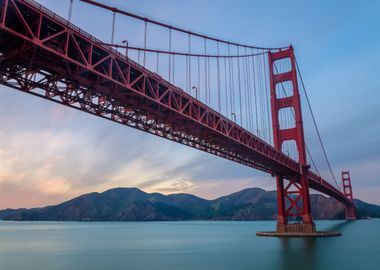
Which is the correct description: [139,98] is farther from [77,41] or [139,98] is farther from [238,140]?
[238,140]

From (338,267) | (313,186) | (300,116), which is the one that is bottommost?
(338,267)

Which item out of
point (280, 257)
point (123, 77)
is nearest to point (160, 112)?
point (123, 77)

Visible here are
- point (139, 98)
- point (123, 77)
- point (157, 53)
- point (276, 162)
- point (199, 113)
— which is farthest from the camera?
point (276, 162)

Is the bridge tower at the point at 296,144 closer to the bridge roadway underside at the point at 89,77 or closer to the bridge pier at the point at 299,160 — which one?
the bridge pier at the point at 299,160

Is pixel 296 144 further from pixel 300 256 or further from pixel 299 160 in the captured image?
pixel 300 256

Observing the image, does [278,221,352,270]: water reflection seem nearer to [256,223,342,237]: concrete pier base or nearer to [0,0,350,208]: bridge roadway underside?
[256,223,342,237]: concrete pier base

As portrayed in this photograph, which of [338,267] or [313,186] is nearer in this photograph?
[338,267]

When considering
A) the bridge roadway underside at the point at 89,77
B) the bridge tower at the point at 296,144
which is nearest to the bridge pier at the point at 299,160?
the bridge tower at the point at 296,144
